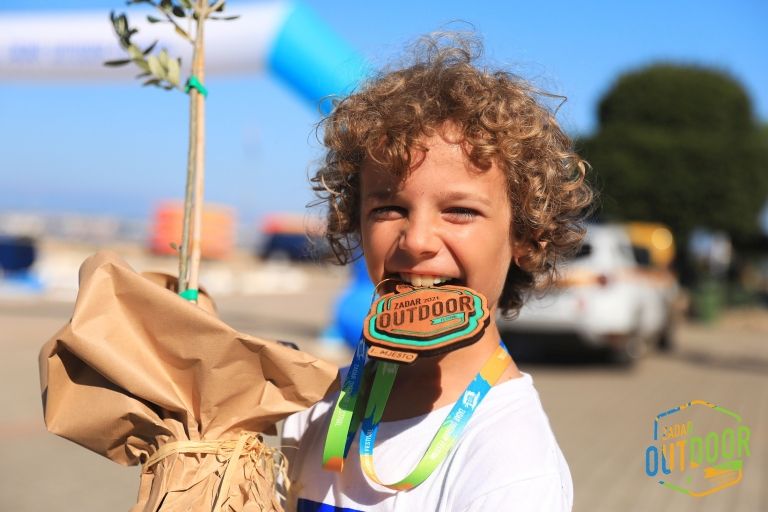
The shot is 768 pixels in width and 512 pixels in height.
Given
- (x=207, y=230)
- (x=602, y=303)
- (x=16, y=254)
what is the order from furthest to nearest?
(x=207, y=230)
(x=16, y=254)
(x=602, y=303)

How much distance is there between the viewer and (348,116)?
5.33 ft

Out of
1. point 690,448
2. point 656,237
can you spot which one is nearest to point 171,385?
point 690,448

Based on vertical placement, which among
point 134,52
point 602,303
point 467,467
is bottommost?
point 602,303

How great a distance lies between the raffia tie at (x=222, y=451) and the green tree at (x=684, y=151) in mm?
20737

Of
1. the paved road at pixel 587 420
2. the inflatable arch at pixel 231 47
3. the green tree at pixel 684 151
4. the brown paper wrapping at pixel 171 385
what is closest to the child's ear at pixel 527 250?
the brown paper wrapping at pixel 171 385

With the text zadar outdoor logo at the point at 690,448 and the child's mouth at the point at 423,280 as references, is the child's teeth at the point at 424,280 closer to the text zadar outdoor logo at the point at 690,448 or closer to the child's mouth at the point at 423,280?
the child's mouth at the point at 423,280

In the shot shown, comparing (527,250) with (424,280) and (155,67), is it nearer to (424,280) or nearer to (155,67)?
(424,280)

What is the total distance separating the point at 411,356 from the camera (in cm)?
120

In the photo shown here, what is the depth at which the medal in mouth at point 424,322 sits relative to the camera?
121cm

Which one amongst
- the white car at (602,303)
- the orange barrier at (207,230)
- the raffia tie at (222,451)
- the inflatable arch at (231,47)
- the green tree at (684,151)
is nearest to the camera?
the raffia tie at (222,451)

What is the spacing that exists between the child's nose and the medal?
0.22 feet

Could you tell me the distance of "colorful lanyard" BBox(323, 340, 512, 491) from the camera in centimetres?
127

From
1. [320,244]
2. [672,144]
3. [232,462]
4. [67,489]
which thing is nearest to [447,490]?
[232,462]

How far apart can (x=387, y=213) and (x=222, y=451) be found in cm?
53
